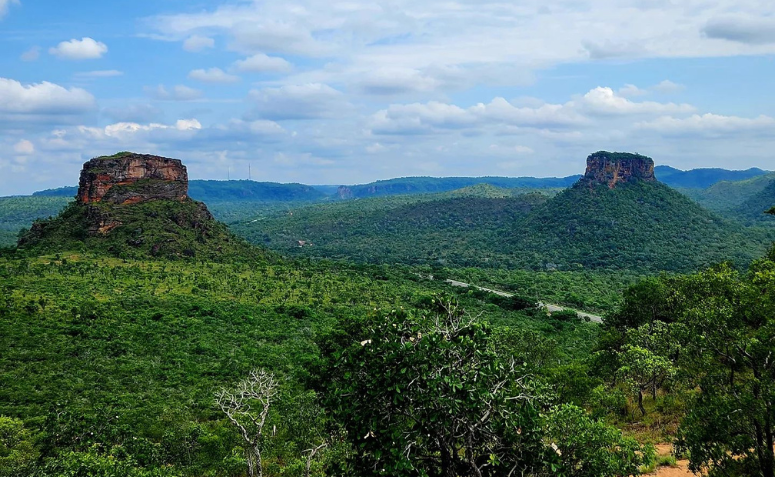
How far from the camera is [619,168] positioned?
164 metres

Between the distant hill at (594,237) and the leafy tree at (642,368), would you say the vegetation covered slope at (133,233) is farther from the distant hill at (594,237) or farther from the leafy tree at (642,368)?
the leafy tree at (642,368)

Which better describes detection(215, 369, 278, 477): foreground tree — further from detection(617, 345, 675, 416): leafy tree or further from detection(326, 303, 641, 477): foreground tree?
detection(617, 345, 675, 416): leafy tree

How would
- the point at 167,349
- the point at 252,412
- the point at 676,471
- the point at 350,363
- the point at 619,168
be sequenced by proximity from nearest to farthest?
the point at 350,363 < the point at 676,471 < the point at 252,412 < the point at 167,349 < the point at 619,168

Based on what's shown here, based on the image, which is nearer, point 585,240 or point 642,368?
point 642,368

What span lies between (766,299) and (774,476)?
4.31 metres

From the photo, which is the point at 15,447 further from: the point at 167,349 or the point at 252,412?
the point at 167,349

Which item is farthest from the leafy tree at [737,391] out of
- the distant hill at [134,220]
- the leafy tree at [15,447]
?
the distant hill at [134,220]

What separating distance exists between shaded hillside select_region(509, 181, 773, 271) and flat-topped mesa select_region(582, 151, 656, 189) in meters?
2.44

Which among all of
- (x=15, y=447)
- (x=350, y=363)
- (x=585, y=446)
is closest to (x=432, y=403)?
(x=350, y=363)

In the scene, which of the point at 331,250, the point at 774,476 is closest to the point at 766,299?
the point at 774,476

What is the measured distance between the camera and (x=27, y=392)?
3353 centimetres

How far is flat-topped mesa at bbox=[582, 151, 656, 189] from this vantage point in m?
163

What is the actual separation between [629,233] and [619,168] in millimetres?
31672

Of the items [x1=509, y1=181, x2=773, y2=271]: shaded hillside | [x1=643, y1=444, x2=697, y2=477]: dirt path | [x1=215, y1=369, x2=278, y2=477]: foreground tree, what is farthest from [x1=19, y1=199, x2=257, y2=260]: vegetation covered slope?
[x1=509, y1=181, x2=773, y2=271]: shaded hillside
